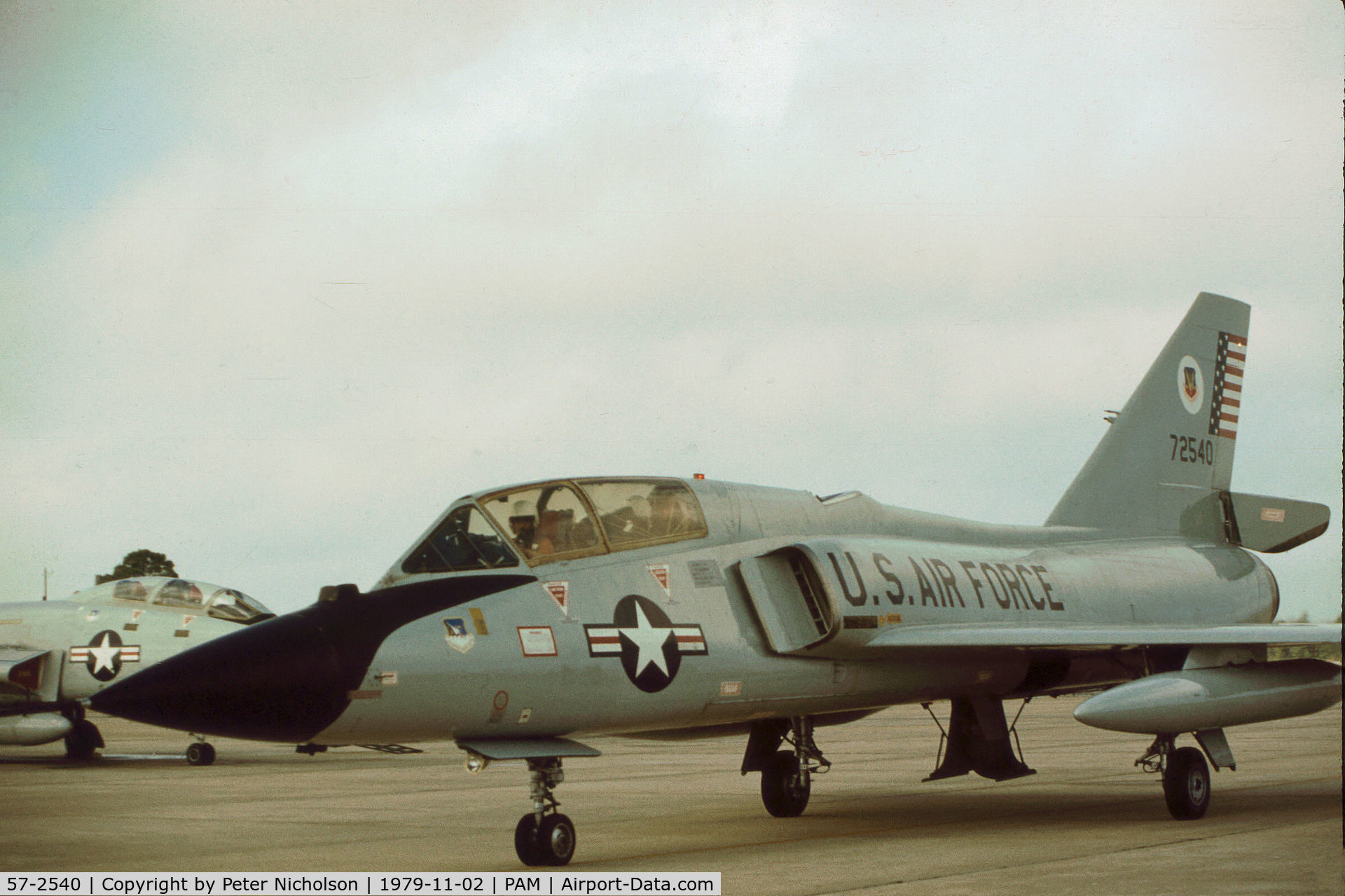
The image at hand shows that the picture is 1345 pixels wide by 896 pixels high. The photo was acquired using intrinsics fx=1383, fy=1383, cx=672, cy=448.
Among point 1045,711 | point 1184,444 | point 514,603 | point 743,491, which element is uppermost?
point 1184,444

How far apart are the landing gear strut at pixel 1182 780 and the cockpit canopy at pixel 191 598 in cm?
1184

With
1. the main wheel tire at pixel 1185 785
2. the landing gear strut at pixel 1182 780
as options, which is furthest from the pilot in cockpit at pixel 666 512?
the main wheel tire at pixel 1185 785

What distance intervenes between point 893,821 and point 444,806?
4347 mm

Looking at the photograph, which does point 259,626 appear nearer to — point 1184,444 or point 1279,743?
point 1184,444

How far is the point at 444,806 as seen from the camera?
12906 millimetres

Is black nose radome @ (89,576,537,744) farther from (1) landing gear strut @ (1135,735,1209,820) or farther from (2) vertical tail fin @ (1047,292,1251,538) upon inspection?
(2) vertical tail fin @ (1047,292,1251,538)

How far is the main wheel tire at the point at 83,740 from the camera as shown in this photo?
751 inches

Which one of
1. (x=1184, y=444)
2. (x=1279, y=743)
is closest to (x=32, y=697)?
(x=1184, y=444)

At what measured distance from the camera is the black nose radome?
271 inches

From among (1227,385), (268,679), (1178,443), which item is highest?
(1227,385)

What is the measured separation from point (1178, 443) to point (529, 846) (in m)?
8.76

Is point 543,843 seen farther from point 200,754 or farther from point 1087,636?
point 200,754

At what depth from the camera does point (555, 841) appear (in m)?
8.05

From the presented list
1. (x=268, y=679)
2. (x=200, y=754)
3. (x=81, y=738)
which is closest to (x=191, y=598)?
(x=200, y=754)
